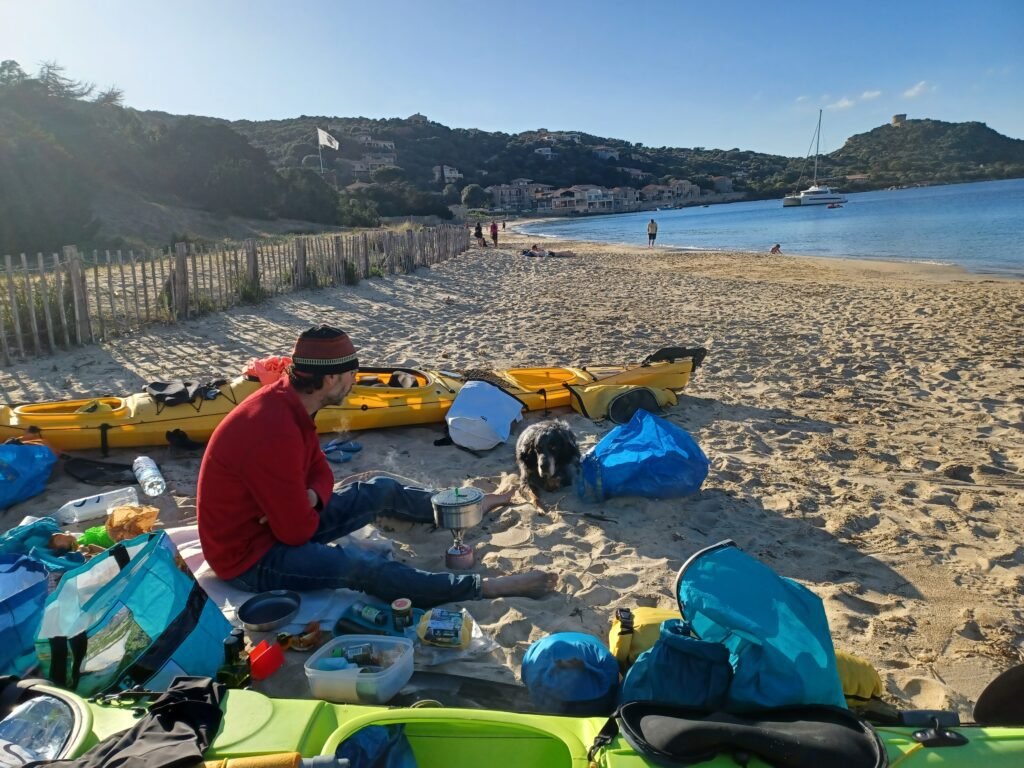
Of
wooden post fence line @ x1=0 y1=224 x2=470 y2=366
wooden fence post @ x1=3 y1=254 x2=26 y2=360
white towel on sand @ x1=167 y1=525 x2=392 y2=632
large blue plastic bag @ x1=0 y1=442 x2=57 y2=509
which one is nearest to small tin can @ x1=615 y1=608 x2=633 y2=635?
white towel on sand @ x1=167 y1=525 x2=392 y2=632

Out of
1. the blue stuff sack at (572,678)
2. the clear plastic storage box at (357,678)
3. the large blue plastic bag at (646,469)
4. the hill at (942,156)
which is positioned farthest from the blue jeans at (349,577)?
the hill at (942,156)

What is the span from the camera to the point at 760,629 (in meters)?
1.95

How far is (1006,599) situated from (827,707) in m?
1.95

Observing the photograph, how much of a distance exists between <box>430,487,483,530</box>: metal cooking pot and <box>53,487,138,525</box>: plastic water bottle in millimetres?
2002

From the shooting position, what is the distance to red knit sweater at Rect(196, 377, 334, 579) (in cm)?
268

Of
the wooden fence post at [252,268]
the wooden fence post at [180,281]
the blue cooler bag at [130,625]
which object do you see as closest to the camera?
the blue cooler bag at [130,625]

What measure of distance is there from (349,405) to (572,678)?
3.46 metres

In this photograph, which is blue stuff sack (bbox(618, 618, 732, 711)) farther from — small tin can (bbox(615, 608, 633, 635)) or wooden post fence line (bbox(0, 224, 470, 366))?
wooden post fence line (bbox(0, 224, 470, 366))

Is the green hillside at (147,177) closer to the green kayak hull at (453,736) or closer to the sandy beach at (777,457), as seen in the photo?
the sandy beach at (777,457)

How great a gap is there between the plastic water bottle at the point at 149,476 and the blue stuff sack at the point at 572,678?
303cm

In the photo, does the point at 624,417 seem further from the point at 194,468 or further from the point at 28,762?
the point at 28,762

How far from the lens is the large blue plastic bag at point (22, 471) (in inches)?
161

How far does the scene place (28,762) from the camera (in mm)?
1485

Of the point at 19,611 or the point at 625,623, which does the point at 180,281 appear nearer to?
the point at 19,611
